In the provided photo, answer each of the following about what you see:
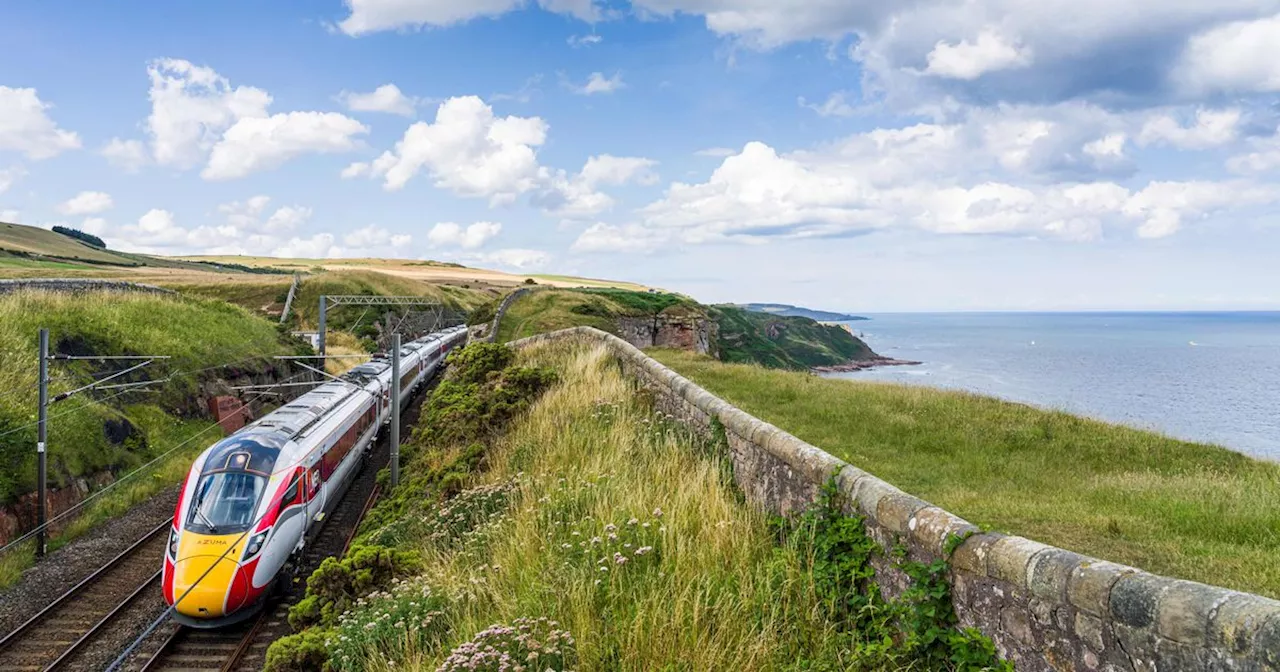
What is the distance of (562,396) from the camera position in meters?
13.9

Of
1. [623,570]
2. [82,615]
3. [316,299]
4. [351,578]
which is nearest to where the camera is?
[623,570]

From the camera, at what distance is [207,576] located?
37.3 ft

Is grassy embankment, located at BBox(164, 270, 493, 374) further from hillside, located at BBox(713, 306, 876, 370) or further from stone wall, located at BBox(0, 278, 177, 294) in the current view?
hillside, located at BBox(713, 306, 876, 370)

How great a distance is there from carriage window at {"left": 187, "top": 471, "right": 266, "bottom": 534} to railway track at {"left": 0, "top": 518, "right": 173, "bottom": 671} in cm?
218

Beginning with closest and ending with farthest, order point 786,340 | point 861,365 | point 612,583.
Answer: point 612,583
point 861,365
point 786,340

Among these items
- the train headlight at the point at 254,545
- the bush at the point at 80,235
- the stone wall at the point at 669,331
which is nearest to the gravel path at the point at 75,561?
the train headlight at the point at 254,545

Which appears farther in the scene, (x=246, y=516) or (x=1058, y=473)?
(x=246, y=516)

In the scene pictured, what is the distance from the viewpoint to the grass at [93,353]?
17188 millimetres

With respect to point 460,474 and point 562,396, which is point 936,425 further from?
point 460,474

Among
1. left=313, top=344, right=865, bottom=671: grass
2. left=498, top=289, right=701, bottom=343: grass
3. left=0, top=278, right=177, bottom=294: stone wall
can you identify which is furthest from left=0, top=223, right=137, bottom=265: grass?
left=313, top=344, right=865, bottom=671: grass

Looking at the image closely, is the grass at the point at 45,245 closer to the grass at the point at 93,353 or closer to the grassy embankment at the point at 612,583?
the grass at the point at 93,353

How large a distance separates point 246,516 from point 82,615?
130 inches

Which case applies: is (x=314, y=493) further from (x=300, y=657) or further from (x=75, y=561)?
(x=300, y=657)

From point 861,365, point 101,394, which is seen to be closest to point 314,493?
point 101,394
